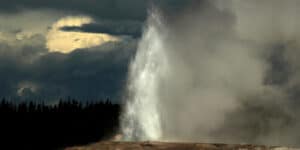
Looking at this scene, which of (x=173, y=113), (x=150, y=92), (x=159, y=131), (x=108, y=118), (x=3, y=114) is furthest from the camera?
(x=108, y=118)

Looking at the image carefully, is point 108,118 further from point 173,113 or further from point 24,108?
point 173,113

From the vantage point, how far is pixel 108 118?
8650 centimetres

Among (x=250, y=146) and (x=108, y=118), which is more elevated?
(x=108, y=118)

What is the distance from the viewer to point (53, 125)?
76.4 meters

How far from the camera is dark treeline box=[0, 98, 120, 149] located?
65688mm

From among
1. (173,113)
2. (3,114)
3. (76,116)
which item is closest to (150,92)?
(173,113)

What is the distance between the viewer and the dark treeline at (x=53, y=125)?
65.7m

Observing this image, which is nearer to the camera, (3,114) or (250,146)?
(250,146)

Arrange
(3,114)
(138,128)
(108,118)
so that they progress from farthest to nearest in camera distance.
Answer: (108,118) < (3,114) < (138,128)

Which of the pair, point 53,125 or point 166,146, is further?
point 53,125

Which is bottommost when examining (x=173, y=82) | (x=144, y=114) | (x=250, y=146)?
(x=250, y=146)

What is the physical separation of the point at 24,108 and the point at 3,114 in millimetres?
7020

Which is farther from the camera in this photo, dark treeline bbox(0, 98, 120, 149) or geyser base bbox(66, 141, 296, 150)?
dark treeline bbox(0, 98, 120, 149)

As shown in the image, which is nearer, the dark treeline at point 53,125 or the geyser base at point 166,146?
the geyser base at point 166,146
